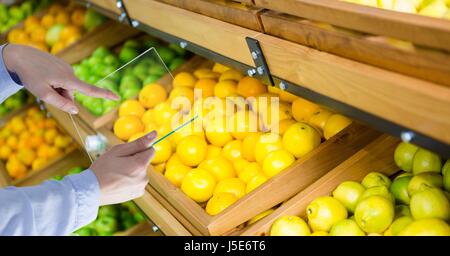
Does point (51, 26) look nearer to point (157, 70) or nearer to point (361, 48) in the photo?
point (157, 70)

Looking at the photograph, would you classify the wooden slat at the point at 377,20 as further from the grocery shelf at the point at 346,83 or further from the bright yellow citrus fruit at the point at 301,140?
the bright yellow citrus fruit at the point at 301,140

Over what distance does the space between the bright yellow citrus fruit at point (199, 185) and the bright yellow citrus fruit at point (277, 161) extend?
23 cm

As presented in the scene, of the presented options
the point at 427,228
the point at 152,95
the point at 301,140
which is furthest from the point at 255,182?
the point at 152,95

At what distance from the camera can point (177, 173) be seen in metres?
2.09

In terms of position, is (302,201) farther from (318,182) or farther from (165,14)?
(165,14)

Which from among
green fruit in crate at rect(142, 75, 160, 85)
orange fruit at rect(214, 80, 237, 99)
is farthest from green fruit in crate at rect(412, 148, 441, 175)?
green fruit in crate at rect(142, 75, 160, 85)

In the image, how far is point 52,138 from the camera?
3.59m

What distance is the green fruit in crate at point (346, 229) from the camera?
4.75 ft

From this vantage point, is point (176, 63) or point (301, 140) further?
point (176, 63)

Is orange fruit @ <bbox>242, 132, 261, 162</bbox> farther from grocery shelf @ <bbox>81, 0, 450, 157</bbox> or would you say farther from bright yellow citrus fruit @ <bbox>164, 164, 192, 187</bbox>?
grocery shelf @ <bbox>81, 0, 450, 157</bbox>

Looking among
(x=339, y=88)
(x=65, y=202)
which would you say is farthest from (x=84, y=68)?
(x=339, y=88)

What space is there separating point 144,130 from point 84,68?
3.41 ft

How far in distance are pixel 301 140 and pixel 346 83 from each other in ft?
2.14

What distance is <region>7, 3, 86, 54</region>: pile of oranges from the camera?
12.0 ft
